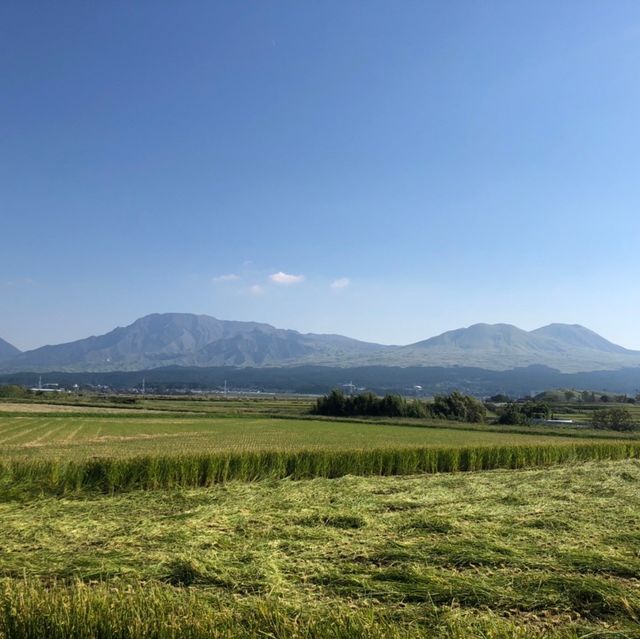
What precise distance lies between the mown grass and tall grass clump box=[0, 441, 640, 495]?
206 cm

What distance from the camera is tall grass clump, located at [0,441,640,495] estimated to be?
48.3 feet

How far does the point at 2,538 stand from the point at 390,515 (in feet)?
21.2

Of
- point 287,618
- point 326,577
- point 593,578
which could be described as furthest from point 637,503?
point 287,618

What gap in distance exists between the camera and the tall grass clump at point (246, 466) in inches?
580

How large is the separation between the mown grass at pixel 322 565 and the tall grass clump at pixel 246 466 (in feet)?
6.75

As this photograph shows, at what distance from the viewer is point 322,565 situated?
7188mm

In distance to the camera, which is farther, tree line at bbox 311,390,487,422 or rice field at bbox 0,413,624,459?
tree line at bbox 311,390,487,422

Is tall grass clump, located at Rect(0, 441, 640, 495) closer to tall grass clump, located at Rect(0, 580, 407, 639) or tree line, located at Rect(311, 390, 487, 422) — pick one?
tall grass clump, located at Rect(0, 580, 407, 639)

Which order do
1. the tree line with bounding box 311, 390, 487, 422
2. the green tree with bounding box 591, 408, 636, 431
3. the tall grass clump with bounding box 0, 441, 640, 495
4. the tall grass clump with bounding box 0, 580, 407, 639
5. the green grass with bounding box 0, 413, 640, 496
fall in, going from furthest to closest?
the tree line with bounding box 311, 390, 487, 422, the green tree with bounding box 591, 408, 636, 431, the green grass with bounding box 0, 413, 640, 496, the tall grass clump with bounding box 0, 441, 640, 495, the tall grass clump with bounding box 0, 580, 407, 639

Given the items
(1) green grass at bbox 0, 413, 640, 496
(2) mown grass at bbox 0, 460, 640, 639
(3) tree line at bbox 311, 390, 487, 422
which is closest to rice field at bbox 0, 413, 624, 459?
(1) green grass at bbox 0, 413, 640, 496

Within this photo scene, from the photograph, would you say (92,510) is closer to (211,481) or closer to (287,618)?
(211,481)

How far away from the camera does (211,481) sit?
16.5m

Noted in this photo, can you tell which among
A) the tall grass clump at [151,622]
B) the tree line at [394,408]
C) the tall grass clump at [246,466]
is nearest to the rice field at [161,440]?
the tall grass clump at [246,466]

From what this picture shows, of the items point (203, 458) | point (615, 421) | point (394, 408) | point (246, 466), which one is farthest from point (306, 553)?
point (394, 408)
